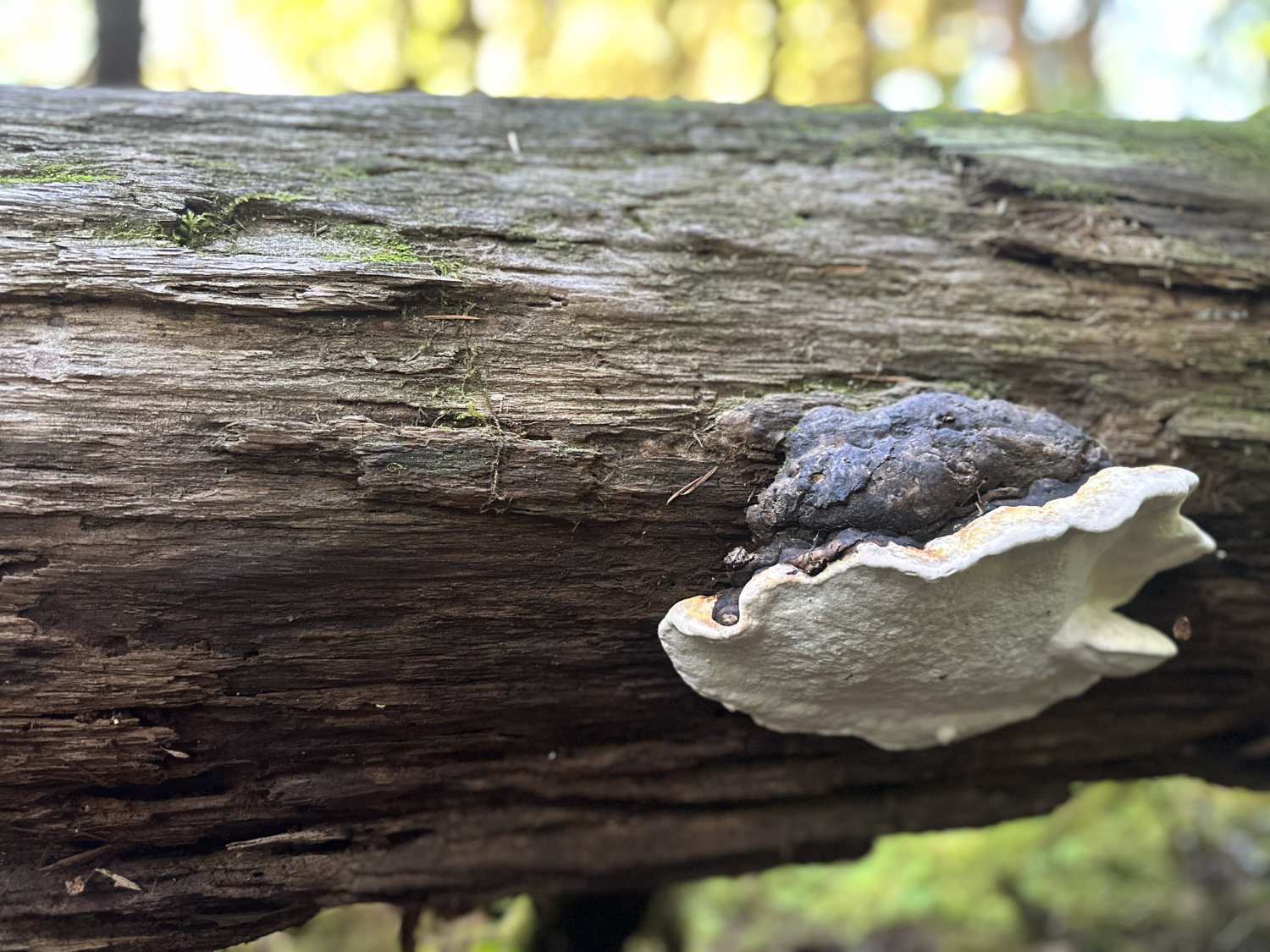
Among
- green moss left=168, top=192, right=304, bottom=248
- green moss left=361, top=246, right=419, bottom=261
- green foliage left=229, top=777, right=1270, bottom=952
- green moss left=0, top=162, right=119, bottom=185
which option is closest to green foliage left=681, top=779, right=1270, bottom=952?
green foliage left=229, top=777, right=1270, bottom=952

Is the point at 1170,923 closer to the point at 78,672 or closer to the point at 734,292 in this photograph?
the point at 734,292

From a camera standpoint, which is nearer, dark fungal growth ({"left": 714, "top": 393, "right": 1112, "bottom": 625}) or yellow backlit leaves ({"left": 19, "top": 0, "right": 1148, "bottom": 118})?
dark fungal growth ({"left": 714, "top": 393, "right": 1112, "bottom": 625})

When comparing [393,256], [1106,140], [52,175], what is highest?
[1106,140]

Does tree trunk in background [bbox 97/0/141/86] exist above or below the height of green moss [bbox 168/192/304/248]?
above

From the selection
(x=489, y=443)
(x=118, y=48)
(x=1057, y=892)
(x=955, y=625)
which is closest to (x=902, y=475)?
(x=955, y=625)

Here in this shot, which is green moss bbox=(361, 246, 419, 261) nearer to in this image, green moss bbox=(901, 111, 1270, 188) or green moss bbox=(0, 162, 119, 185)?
green moss bbox=(0, 162, 119, 185)

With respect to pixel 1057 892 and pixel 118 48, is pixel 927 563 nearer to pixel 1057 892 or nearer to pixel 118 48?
pixel 118 48
